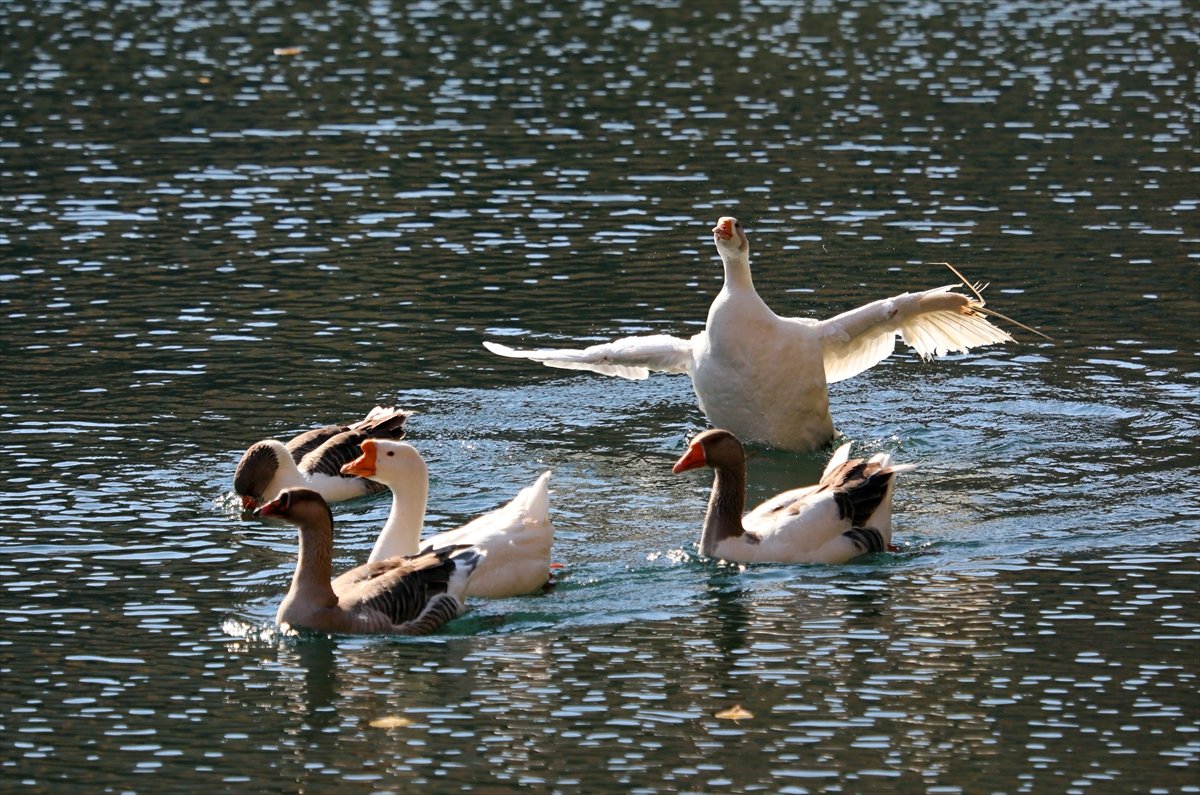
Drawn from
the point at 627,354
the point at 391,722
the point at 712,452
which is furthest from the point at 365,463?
the point at 627,354

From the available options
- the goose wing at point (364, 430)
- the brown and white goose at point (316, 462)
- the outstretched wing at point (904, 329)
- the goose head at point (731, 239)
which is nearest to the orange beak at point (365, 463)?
the brown and white goose at point (316, 462)

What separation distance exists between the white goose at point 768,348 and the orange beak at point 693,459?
Answer: 9.38ft

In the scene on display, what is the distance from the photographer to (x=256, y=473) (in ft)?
49.9

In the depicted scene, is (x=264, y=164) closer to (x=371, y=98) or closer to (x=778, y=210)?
(x=371, y=98)

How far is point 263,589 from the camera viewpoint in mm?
13375

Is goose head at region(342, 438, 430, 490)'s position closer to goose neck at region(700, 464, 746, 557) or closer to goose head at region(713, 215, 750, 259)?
goose neck at region(700, 464, 746, 557)

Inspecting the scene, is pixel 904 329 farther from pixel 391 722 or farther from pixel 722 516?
pixel 391 722

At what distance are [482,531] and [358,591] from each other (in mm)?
1096

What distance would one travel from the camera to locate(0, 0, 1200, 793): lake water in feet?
35.3

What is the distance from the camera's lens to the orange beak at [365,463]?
1362cm

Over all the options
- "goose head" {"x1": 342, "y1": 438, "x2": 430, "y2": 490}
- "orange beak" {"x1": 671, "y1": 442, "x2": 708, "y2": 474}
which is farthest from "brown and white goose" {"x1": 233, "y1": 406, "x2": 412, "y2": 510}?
"orange beak" {"x1": 671, "y1": 442, "x2": 708, "y2": 474}

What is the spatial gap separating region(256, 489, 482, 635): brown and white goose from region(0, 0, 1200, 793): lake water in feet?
0.53

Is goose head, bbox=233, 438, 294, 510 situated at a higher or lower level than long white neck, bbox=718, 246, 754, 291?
→ lower

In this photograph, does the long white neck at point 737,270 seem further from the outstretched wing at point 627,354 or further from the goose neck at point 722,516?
the goose neck at point 722,516
